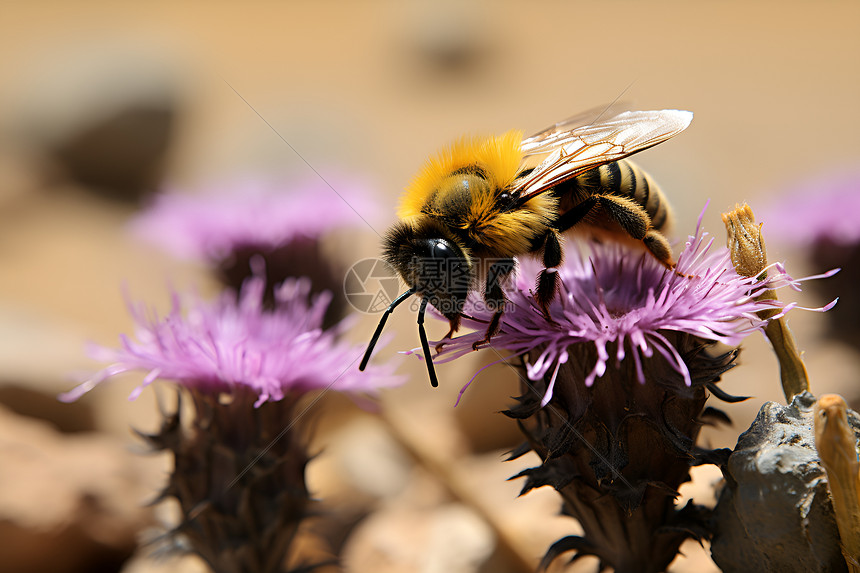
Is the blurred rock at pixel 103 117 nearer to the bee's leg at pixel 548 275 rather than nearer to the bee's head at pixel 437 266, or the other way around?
the bee's head at pixel 437 266

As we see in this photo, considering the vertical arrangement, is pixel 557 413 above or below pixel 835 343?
above

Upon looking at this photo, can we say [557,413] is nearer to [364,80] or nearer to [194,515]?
[194,515]

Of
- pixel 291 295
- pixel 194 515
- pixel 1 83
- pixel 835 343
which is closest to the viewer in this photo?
pixel 194 515

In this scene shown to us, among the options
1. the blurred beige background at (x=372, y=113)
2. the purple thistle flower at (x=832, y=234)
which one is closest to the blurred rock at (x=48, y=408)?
the blurred beige background at (x=372, y=113)

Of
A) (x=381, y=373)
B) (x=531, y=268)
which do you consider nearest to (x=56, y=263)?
(x=381, y=373)

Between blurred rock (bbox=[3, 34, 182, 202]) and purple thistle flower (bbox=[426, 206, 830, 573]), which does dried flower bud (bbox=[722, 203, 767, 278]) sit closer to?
purple thistle flower (bbox=[426, 206, 830, 573])

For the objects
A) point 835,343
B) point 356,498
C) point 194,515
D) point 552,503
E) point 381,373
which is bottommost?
point 356,498

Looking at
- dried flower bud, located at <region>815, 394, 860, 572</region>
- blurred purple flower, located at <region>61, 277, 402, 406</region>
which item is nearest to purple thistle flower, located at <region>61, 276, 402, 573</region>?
blurred purple flower, located at <region>61, 277, 402, 406</region>
